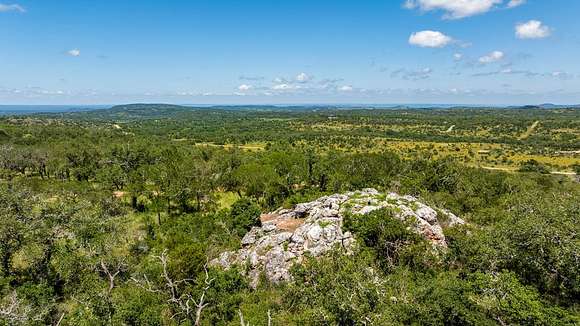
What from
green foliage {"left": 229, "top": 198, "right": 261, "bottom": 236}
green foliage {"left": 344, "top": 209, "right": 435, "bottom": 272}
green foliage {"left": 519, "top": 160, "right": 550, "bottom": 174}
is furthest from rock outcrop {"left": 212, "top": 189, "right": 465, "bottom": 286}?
green foliage {"left": 519, "top": 160, "right": 550, "bottom": 174}

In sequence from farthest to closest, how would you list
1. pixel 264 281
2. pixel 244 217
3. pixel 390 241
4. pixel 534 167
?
pixel 534 167
pixel 244 217
pixel 390 241
pixel 264 281

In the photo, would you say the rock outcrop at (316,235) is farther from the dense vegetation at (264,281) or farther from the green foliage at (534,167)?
the green foliage at (534,167)

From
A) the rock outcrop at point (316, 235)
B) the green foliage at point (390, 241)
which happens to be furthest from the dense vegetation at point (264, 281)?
the rock outcrop at point (316, 235)

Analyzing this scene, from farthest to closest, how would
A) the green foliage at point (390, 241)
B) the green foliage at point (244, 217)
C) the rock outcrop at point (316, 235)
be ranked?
the green foliage at point (244, 217), the rock outcrop at point (316, 235), the green foliage at point (390, 241)

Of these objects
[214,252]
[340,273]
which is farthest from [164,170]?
[340,273]

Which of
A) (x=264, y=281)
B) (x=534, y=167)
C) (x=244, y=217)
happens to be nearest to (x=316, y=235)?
(x=264, y=281)

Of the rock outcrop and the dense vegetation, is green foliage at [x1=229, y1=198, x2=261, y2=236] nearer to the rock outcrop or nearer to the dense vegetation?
the dense vegetation

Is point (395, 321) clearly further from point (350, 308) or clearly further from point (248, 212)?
point (248, 212)

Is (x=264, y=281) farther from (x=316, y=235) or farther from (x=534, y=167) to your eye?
(x=534, y=167)

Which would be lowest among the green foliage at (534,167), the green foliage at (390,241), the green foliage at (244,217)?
the green foliage at (534,167)

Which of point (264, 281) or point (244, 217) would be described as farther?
point (244, 217)
